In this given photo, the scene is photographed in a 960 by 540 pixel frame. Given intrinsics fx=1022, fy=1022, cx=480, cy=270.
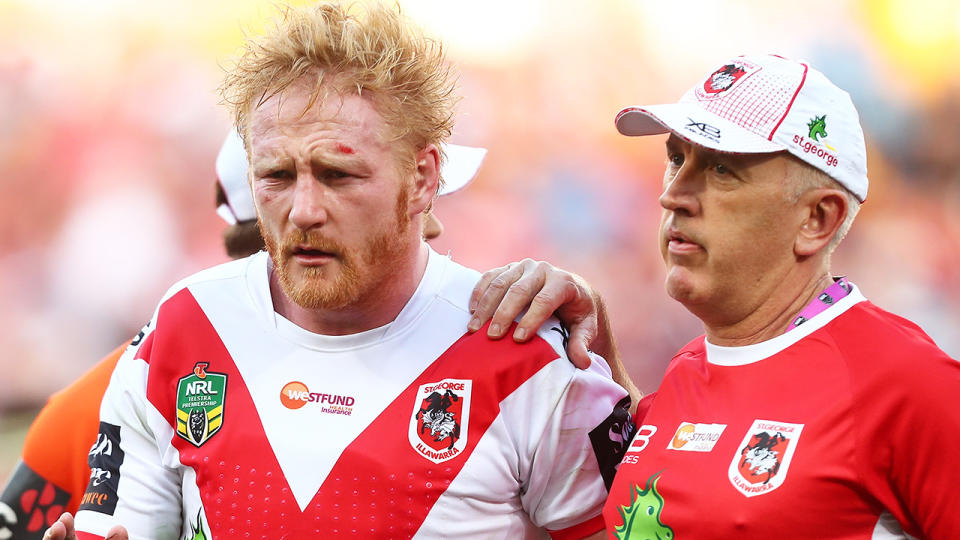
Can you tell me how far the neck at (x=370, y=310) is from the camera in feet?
7.32

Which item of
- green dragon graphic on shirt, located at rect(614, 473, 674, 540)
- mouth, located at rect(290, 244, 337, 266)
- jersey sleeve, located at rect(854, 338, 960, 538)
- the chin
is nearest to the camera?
jersey sleeve, located at rect(854, 338, 960, 538)

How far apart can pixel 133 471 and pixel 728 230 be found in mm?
1369

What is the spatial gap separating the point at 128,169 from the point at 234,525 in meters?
5.24

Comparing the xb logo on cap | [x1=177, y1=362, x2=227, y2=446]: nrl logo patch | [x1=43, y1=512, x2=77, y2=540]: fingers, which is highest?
the xb logo on cap

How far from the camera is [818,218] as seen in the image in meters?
1.94

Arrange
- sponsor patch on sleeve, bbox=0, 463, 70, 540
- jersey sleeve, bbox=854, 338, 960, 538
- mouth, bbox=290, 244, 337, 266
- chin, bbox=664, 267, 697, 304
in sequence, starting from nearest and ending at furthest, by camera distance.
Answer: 1. jersey sleeve, bbox=854, 338, 960, 538
2. chin, bbox=664, 267, 697, 304
3. mouth, bbox=290, 244, 337, 266
4. sponsor patch on sleeve, bbox=0, 463, 70, 540

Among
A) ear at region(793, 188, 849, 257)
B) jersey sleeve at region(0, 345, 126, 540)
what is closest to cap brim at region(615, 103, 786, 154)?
ear at region(793, 188, 849, 257)

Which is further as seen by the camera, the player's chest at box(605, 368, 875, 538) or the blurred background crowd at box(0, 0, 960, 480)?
the blurred background crowd at box(0, 0, 960, 480)

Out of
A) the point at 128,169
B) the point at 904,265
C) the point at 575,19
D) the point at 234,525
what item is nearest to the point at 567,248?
the point at 575,19

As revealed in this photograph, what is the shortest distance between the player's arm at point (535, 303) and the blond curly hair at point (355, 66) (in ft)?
1.10

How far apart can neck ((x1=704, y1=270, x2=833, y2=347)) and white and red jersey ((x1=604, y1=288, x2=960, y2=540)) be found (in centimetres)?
3

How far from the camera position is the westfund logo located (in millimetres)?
2221

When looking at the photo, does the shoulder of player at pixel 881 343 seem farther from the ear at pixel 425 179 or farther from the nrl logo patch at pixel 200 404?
Result: the nrl logo patch at pixel 200 404

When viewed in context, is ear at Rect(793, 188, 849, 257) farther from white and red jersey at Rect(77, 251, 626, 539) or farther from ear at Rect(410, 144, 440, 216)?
ear at Rect(410, 144, 440, 216)
